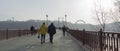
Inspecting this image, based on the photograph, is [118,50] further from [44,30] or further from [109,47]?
[44,30]

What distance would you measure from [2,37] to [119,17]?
28588mm

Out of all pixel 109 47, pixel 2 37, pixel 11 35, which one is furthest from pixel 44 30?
pixel 109 47

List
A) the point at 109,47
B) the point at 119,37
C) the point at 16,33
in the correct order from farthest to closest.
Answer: the point at 16,33
the point at 109,47
the point at 119,37

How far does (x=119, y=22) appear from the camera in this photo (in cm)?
5934

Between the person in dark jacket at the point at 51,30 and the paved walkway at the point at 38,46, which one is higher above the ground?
the person in dark jacket at the point at 51,30

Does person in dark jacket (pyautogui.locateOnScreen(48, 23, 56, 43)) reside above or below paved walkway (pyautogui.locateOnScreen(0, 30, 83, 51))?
above

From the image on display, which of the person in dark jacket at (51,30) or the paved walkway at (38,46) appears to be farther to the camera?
the person in dark jacket at (51,30)

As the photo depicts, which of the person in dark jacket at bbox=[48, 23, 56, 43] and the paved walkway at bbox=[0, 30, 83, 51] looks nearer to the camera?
the paved walkway at bbox=[0, 30, 83, 51]

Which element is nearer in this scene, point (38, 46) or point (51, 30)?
point (38, 46)

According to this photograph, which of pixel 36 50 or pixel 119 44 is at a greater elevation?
pixel 119 44

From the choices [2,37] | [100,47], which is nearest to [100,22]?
[2,37]

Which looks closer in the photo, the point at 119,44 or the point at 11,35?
the point at 119,44

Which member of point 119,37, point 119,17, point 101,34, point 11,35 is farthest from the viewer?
point 119,17

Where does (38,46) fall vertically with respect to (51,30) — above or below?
below
